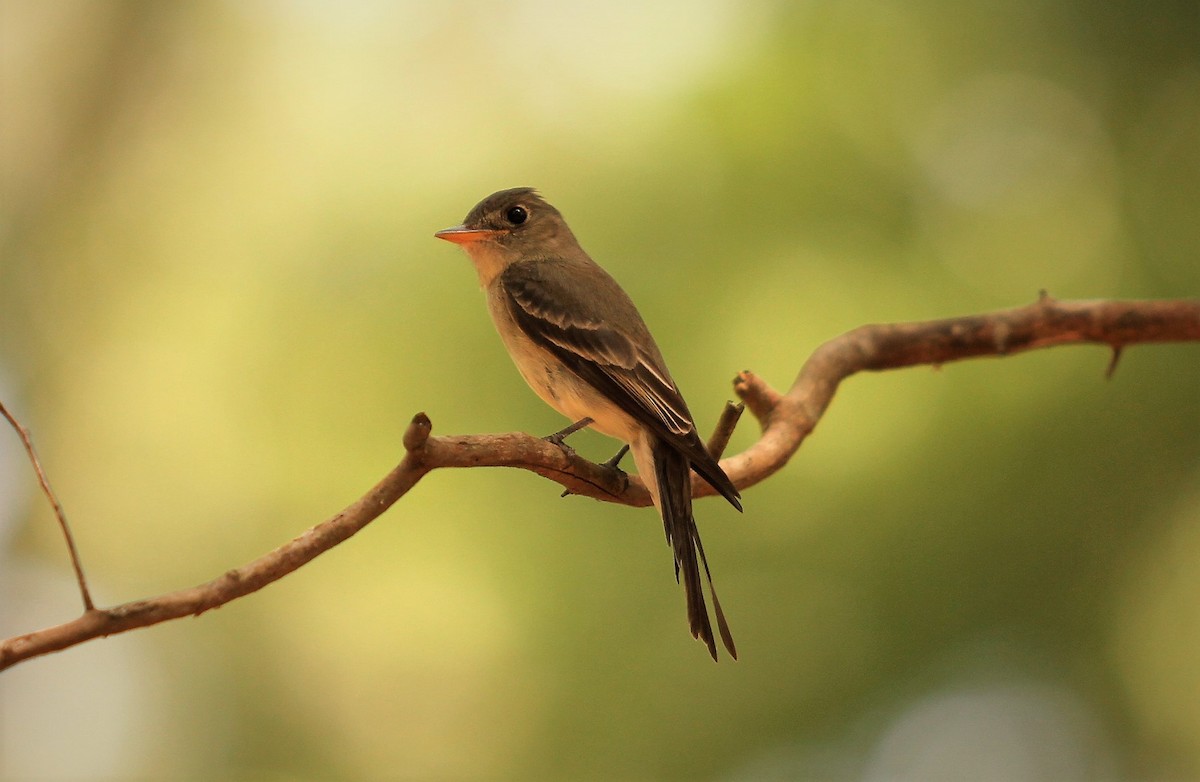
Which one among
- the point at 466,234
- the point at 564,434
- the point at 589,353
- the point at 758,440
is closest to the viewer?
the point at 564,434

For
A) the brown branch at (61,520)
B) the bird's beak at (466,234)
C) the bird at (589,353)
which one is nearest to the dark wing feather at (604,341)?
the bird at (589,353)

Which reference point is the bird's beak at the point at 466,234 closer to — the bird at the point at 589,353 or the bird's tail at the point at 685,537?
the bird at the point at 589,353

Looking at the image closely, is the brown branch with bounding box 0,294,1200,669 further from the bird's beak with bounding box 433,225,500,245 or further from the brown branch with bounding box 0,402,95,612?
the bird's beak with bounding box 433,225,500,245

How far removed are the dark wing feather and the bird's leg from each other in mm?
106

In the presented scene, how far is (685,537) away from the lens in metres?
2.75

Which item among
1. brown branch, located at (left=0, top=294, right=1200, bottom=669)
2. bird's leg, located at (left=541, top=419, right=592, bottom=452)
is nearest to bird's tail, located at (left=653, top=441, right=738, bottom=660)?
brown branch, located at (left=0, top=294, right=1200, bottom=669)

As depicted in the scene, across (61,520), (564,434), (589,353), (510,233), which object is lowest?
(61,520)

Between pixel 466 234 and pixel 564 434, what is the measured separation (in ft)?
3.61

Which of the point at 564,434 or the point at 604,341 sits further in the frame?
the point at 604,341

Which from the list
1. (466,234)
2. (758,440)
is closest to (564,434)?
(758,440)

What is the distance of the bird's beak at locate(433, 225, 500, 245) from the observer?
3.76 meters

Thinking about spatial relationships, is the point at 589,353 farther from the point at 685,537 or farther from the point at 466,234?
the point at 466,234

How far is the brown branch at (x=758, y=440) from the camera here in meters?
1.82

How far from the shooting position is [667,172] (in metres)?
5.76
